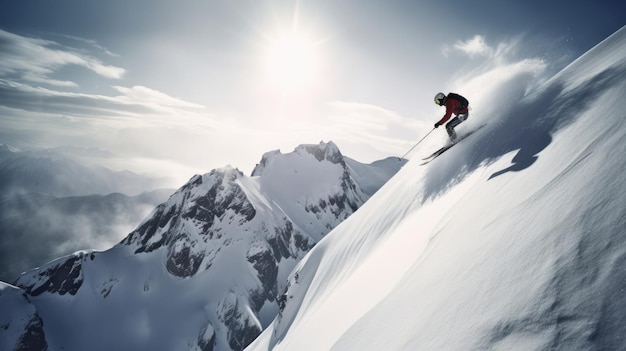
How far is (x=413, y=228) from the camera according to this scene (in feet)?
33.2

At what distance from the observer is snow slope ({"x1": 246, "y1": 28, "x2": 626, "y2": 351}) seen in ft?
7.34

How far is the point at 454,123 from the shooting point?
14.2m

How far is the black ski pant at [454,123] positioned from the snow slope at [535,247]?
4283mm

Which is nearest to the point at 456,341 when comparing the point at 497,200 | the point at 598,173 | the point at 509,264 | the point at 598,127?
the point at 509,264

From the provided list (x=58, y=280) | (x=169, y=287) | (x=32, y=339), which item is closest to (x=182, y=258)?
(x=169, y=287)

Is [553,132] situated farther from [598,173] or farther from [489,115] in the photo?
[489,115]

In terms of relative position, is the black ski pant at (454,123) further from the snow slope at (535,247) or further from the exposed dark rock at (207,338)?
the exposed dark rock at (207,338)

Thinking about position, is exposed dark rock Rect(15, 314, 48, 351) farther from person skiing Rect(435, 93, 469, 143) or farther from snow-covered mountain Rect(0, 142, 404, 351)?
person skiing Rect(435, 93, 469, 143)

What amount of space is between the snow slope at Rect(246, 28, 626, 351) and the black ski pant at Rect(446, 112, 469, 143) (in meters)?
4.28

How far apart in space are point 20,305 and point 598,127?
215754mm

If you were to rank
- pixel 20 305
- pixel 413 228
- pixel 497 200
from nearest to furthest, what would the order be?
pixel 497 200, pixel 413 228, pixel 20 305

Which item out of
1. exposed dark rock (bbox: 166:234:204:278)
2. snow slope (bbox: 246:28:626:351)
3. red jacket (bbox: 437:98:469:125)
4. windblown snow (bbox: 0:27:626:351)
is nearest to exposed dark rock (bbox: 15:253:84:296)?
exposed dark rock (bbox: 166:234:204:278)

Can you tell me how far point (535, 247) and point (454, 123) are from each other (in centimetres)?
1248

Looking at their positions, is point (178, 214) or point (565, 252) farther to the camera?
point (178, 214)
